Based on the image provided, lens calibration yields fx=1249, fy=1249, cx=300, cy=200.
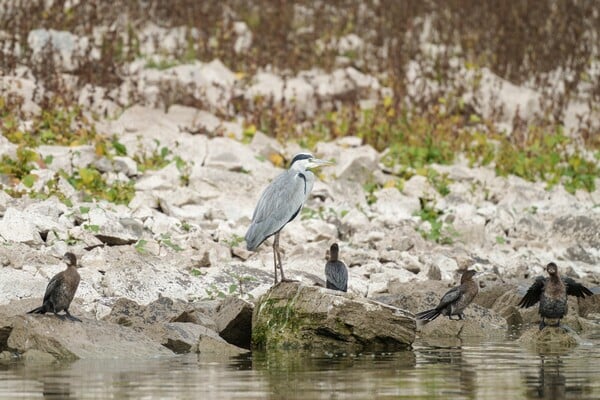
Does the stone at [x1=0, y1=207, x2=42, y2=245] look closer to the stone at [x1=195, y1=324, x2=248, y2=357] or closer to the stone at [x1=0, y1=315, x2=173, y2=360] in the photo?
the stone at [x1=0, y1=315, x2=173, y2=360]

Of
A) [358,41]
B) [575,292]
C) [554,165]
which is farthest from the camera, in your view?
[358,41]

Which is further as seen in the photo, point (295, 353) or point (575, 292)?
point (575, 292)

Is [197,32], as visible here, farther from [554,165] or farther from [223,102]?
[554,165]

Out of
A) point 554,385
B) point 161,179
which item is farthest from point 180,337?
point 161,179

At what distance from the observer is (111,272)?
13047 millimetres

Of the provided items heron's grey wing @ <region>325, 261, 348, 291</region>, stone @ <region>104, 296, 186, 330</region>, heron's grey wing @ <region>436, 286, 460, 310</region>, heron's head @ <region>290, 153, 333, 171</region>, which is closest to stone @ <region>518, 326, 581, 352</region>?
heron's grey wing @ <region>436, 286, 460, 310</region>

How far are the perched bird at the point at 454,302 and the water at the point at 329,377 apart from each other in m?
1.46

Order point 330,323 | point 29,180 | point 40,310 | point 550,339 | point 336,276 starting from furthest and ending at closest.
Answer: point 29,180 → point 336,276 → point 550,339 → point 330,323 → point 40,310

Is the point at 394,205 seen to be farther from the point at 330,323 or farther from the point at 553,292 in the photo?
the point at 330,323

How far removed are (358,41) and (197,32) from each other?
3.43 meters

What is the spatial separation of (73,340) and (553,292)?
4813 millimetres

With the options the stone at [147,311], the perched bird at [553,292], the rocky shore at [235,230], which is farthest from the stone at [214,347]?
the perched bird at [553,292]

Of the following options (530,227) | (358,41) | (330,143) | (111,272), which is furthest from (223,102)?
(111,272)

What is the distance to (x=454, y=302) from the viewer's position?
1263 centimetres
